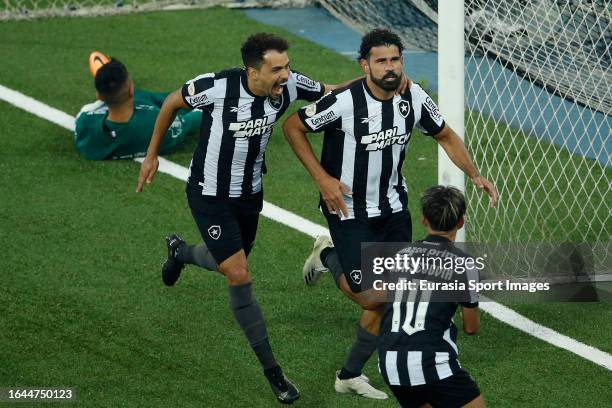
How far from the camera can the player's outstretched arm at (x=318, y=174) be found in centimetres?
757

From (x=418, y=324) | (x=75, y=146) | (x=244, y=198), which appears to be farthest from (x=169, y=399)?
(x=75, y=146)

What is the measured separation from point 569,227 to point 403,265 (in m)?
4.07

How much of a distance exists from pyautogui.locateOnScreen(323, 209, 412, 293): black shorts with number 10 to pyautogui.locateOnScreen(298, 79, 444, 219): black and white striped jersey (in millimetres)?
55

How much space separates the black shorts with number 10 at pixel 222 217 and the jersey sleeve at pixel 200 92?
0.57 metres

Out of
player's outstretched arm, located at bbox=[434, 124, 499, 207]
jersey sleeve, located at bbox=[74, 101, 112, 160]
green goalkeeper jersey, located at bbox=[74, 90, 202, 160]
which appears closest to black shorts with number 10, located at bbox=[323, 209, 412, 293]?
player's outstretched arm, located at bbox=[434, 124, 499, 207]

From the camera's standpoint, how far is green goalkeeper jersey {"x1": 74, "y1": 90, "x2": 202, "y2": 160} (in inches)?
453

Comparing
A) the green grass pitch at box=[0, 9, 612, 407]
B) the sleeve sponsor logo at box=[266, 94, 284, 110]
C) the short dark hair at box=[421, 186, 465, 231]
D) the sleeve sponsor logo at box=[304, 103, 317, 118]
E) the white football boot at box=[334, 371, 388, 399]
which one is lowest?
the white football boot at box=[334, 371, 388, 399]

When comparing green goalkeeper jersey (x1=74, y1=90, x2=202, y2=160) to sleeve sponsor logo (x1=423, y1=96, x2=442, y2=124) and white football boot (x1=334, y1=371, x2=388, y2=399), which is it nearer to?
sleeve sponsor logo (x1=423, y1=96, x2=442, y2=124)

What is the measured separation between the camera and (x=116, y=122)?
11523 millimetres

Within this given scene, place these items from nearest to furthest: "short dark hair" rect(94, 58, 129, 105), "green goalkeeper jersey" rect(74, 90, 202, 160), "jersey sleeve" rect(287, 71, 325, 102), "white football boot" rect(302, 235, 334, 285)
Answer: "jersey sleeve" rect(287, 71, 325, 102)
"white football boot" rect(302, 235, 334, 285)
"short dark hair" rect(94, 58, 129, 105)
"green goalkeeper jersey" rect(74, 90, 202, 160)

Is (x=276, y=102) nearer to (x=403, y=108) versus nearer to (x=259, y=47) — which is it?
(x=259, y=47)

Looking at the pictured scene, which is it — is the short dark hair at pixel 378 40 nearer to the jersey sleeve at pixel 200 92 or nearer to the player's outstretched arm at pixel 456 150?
the player's outstretched arm at pixel 456 150

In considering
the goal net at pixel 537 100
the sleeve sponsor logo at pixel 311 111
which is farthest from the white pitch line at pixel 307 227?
the sleeve sponsor logo at pixel 311 111

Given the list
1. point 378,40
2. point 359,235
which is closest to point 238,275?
point 359,235
